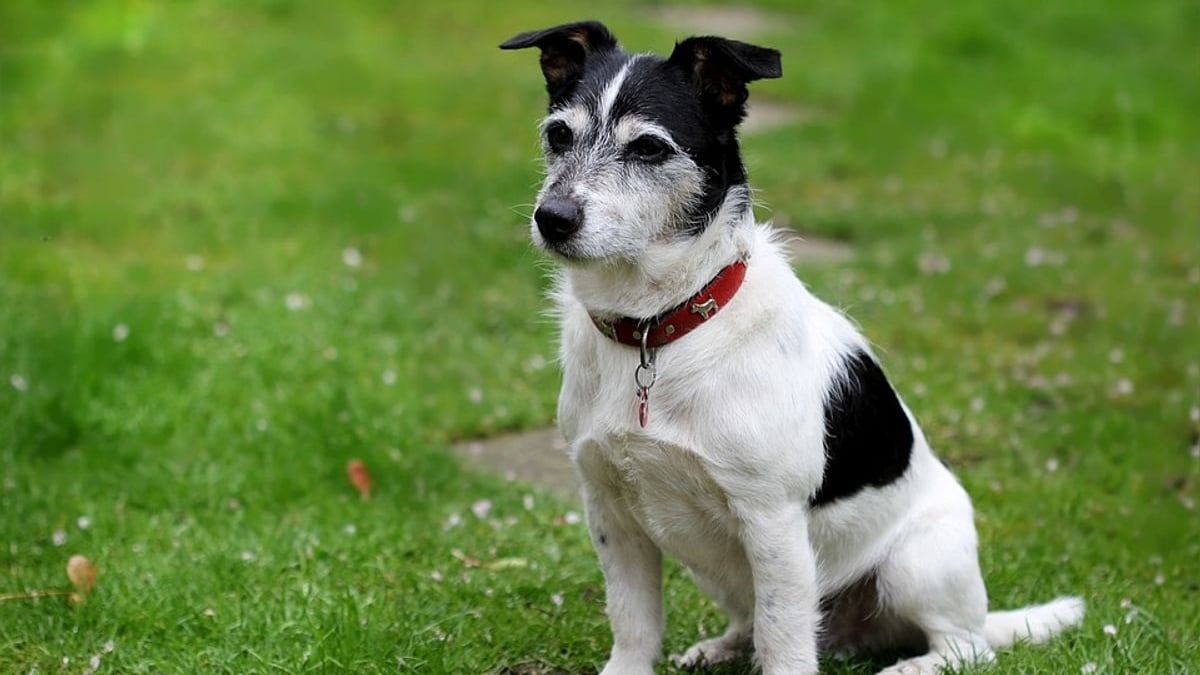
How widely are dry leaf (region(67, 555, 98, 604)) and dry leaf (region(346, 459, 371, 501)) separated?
1189 mm

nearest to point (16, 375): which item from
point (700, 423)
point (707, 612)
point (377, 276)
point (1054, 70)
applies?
point (377, 276)

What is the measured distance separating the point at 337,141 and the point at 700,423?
716 cm

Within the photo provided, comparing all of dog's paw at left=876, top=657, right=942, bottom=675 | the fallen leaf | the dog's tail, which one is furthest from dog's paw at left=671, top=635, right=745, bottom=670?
the fallen leaf

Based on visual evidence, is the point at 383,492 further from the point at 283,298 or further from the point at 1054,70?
the point at 1054,70

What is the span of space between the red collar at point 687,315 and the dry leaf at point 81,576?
2084mm

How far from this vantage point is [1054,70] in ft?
43.1

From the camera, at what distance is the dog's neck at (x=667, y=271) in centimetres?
393

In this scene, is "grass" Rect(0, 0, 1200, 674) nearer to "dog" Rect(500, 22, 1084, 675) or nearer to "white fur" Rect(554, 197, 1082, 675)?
"white fur" Rect(554, 197, 1082, 675)

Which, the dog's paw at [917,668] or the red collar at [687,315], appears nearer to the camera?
the red collar at [687,315]

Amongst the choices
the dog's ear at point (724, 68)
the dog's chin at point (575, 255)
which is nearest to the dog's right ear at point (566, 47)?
the dog's ear at point (724, 68)

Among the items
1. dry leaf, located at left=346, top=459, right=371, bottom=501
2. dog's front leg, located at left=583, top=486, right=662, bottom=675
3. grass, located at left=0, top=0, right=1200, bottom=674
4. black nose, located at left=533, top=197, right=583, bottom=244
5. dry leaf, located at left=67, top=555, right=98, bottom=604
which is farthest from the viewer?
dry leaf, located at left=346, top=459, right=371, bottom=501

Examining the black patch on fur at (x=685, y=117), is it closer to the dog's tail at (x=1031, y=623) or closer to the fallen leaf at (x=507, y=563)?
the dog's tail at (x=1031, y=623)

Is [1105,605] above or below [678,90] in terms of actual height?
below

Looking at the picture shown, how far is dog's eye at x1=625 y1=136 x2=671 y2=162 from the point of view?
12.7ft
